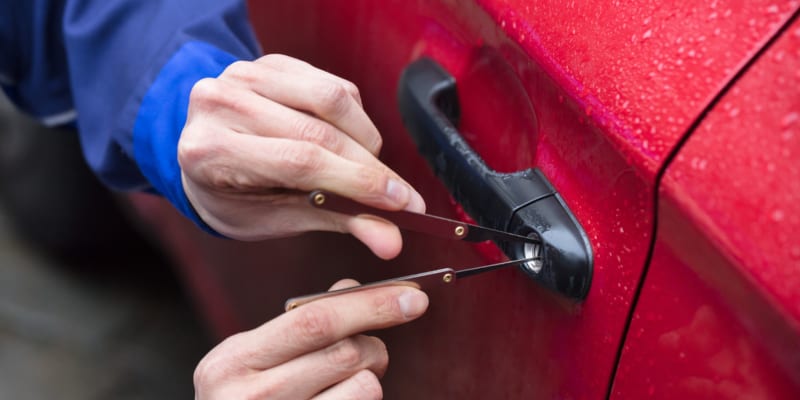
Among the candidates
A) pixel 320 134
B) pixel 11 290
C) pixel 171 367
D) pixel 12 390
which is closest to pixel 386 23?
pixel 320 134

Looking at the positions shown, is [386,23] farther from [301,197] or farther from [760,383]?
[760,383]

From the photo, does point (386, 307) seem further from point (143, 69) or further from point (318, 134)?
point (143, 69)

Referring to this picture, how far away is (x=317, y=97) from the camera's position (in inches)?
33.8

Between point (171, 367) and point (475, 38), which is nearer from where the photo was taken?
point (475, 38)

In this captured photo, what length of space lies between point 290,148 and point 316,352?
226mm

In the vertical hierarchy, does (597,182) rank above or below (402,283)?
above

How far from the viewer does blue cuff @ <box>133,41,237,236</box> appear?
43.9 inches

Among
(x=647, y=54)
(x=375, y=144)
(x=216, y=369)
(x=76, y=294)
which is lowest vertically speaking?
(x=76, y=294)

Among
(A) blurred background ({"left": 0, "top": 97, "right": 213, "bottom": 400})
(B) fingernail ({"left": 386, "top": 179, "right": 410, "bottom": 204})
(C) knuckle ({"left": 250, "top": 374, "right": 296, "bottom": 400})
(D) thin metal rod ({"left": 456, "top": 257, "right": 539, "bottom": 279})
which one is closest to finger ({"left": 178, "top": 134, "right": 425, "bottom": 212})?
(B) fingernail ({"left": 386, "top": 179, "right": 410, "bottom": 204})

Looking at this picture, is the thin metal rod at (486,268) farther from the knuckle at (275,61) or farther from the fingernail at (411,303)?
the knuckle at (275,61)

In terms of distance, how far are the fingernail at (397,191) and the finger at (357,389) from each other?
20 centimetres

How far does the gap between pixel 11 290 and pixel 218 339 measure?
77 cm

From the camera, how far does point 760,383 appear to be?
68 centimetres

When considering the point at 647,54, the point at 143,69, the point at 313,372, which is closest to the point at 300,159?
the point at 313,372
